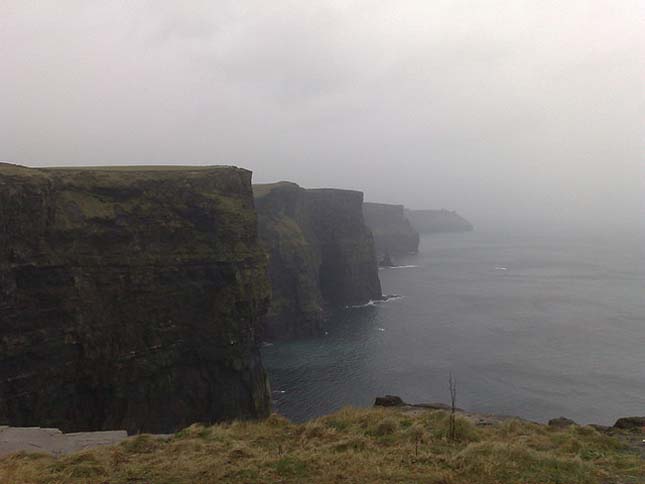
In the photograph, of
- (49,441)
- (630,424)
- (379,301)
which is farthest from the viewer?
(379,301)

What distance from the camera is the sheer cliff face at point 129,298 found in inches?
1427

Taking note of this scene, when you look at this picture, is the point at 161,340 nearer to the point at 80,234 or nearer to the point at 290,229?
the point at 80,234

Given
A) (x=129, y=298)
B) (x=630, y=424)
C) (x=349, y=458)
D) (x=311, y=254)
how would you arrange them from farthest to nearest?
(x=311, y=254) → (x=129, y=298) → (x=630, y=424) → (x=349, y=458)

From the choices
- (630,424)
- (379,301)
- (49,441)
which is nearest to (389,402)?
(630,424)

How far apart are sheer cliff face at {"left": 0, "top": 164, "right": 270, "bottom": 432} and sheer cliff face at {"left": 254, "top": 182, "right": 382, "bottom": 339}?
3781 centimetres

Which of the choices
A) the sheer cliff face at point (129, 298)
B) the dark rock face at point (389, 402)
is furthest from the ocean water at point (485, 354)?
the dark rock face at point (389, 402)

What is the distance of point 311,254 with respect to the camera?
10300cm

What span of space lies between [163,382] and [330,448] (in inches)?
1389

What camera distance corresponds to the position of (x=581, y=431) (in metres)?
14.9

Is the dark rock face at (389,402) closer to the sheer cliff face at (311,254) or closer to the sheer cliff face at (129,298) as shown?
the sheer cliff face at (129,298)

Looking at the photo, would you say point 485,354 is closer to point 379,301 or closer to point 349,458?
point 379,301

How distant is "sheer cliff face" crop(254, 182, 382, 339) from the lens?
8969 centimetres

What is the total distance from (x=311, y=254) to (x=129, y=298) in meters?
63.1

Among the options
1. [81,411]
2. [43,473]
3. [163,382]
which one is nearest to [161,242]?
[163,382]
